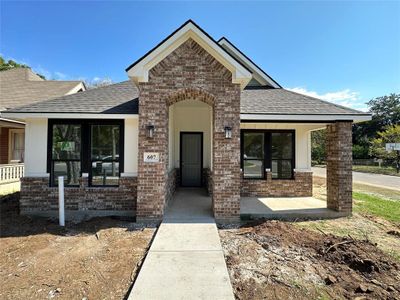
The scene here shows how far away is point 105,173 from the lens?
7.38 metres

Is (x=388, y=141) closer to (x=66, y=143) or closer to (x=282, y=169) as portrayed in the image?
(x=282, y=169)

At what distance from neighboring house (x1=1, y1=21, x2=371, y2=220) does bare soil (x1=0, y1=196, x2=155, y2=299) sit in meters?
0.97

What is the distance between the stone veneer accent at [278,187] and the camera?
9.54m

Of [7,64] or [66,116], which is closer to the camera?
[66,116]

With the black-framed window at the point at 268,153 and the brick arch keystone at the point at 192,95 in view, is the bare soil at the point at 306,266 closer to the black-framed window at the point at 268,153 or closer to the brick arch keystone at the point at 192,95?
the brick arch keystone at the point at 192,95

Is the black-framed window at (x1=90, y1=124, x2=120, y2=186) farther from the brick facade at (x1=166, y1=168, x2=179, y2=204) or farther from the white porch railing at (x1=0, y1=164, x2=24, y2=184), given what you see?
the white porch railing at (x1=0, y1=164, x2=24, y2=184)

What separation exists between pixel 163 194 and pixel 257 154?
15.7ft

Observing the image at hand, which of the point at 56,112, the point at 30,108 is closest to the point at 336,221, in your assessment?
the point at 56,112

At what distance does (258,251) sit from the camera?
4.69 metres

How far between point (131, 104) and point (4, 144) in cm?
1074

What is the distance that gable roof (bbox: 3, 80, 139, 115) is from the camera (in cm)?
711

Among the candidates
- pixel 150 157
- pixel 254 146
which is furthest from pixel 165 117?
pixel 254 146

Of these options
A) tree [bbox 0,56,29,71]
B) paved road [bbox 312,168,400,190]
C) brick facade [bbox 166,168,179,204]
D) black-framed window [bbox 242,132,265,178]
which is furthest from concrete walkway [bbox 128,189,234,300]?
tree [bbox 0,56,29,71]

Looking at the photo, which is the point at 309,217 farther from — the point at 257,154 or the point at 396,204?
the point at 396,204
